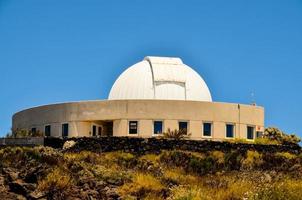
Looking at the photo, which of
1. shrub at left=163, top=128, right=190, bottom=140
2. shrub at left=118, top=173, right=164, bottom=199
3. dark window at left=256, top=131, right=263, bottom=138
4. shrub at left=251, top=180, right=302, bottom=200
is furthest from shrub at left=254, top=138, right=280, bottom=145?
shrub at left=251, top=180, right=302, bottom=200

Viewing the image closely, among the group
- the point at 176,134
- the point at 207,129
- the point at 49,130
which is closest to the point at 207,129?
the point at 207,129

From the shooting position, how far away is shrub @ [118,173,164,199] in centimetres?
2636

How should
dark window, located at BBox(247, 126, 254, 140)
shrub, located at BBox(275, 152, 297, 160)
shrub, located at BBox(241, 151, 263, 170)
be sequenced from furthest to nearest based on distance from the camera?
dark window, located at BBox(247, 126, 254, 140)
shrub, located at BBox(275, 152, 297, 160)
shrub, located at BBox(241, 151, 263, 170)

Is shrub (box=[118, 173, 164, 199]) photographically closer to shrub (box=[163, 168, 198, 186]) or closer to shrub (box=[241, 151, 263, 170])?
shrub (box=[163, 168, 198, 186])

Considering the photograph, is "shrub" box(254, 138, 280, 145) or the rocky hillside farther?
"shrub" box(254, 138, 280, 145)

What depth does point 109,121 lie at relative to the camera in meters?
51.9

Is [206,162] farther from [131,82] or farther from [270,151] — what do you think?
[131,82]

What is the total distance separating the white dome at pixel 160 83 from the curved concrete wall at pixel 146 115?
14.9ft

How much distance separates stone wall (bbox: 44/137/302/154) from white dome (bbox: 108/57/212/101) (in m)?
10.9

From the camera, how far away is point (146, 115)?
50.4 meters

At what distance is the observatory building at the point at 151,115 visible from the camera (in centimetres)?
5050

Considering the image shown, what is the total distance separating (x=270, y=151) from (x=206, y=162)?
9902 mm

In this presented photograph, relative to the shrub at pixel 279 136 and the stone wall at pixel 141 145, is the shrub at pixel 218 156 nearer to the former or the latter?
the stone wall at pixel 141 145

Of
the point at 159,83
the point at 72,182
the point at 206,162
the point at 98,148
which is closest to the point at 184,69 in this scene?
the point at 159,83
